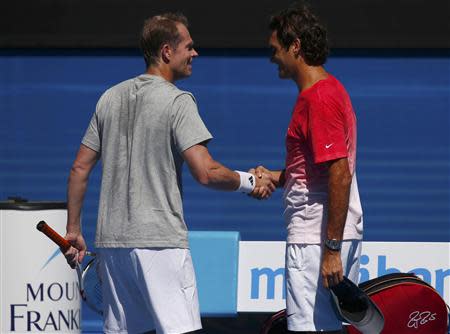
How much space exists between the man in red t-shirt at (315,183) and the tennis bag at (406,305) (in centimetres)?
54

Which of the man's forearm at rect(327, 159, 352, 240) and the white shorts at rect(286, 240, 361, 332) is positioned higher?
the man's forearm at rect(327, 159, 352, 240)

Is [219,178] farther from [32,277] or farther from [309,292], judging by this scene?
[32,277]

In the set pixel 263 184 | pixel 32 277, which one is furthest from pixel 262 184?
pixel 32 277

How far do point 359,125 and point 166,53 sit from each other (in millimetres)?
3363

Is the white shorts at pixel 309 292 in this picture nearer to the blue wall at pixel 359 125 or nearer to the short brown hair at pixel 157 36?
the short brown hair at pixel 157 36

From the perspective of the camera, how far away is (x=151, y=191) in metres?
4.30

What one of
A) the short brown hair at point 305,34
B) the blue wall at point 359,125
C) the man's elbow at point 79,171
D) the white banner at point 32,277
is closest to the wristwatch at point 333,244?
the short brown hair at point 305,34

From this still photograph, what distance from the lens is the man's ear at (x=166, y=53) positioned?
176 inches

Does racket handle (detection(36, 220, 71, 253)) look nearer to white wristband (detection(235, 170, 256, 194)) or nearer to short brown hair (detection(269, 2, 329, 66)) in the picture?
white wristband (detection(235, 170, 256, 194))

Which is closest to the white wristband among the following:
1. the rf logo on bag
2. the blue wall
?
the rf logo on bag

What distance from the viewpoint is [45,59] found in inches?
302

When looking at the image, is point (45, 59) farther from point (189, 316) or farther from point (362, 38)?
point (189, 316)

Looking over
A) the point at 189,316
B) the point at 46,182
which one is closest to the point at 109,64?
the point at 46,182

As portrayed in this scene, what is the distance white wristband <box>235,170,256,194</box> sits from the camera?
4.68m
